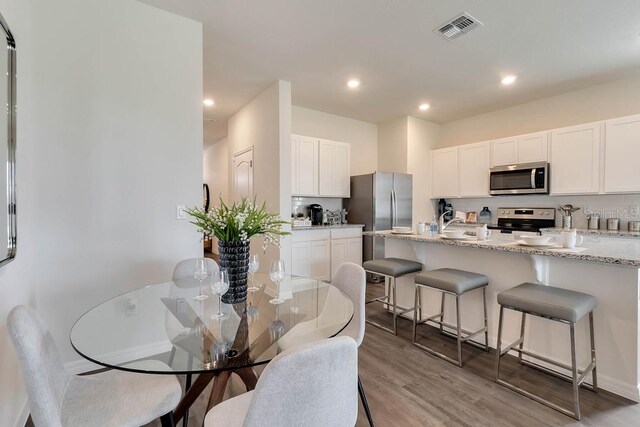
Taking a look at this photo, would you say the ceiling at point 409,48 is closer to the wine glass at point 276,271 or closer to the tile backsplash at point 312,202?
the tile backsplash at point 312,202

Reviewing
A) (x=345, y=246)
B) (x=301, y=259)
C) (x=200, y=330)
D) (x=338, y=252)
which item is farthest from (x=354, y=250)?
(x=200, y=330)

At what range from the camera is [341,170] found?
505 centimetres

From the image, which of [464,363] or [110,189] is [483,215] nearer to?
[464,363]

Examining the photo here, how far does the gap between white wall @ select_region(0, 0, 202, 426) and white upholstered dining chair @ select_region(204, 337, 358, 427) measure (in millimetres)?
1767

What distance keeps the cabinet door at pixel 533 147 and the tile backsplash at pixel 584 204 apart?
60cm

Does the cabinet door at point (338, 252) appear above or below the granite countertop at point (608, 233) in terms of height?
below

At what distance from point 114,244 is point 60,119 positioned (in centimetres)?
94

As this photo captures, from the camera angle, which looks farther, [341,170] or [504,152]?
[341,170]

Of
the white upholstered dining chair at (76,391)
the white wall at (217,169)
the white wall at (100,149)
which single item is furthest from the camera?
the white wall at (217,169)

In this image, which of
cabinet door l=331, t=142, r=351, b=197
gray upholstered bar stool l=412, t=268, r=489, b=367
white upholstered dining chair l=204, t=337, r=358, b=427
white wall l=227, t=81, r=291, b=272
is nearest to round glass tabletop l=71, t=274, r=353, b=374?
white upholstered dining chair l=204, t=337, r=358, b=427

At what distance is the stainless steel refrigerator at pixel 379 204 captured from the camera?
4.77 meters

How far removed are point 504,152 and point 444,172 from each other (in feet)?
3.35

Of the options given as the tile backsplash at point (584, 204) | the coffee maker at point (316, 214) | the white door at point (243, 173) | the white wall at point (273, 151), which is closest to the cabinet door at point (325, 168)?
the coffee maker at point (316, 214)

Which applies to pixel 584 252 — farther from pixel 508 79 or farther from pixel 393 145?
pixel 393 145
